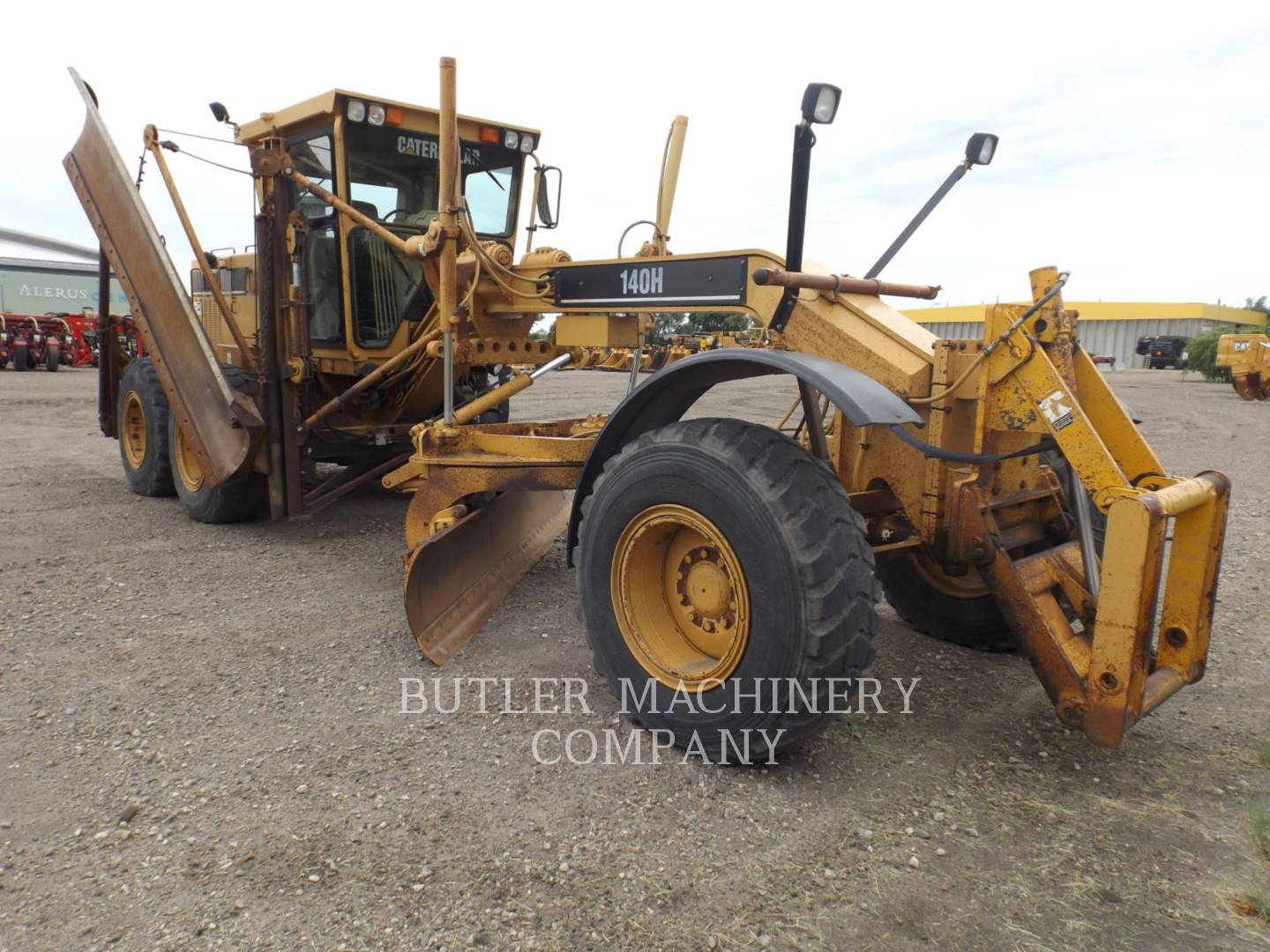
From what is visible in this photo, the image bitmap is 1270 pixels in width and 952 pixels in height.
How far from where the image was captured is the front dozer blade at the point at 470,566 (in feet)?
12.9

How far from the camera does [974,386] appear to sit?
3047 mm

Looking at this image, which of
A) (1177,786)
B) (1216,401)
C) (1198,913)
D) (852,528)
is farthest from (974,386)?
(1216,401)

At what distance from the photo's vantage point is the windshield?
5469 mm

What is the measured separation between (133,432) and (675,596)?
18.3 feet

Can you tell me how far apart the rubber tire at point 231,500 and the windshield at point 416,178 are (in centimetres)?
140

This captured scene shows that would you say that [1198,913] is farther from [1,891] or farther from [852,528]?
[1,891]

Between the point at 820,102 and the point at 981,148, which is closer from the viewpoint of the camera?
the point at 820,102

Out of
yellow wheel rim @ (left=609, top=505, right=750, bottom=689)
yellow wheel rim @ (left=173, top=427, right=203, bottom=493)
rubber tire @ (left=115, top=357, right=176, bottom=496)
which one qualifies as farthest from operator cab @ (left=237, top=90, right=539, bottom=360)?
yellow wheel rim @ (left=609, top=505, right=750, bottom=689)

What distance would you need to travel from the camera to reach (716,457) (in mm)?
2809

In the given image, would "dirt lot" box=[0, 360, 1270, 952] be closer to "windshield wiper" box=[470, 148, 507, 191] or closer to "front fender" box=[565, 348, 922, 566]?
"front fender" box=[565, 348, 922, 566]

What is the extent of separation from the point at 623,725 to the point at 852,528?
3.72ft

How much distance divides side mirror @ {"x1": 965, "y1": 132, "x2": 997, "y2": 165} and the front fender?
1.29 metres

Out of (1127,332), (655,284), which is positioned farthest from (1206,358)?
(655,284)

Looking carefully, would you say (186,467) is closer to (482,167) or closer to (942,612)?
(482,167)
